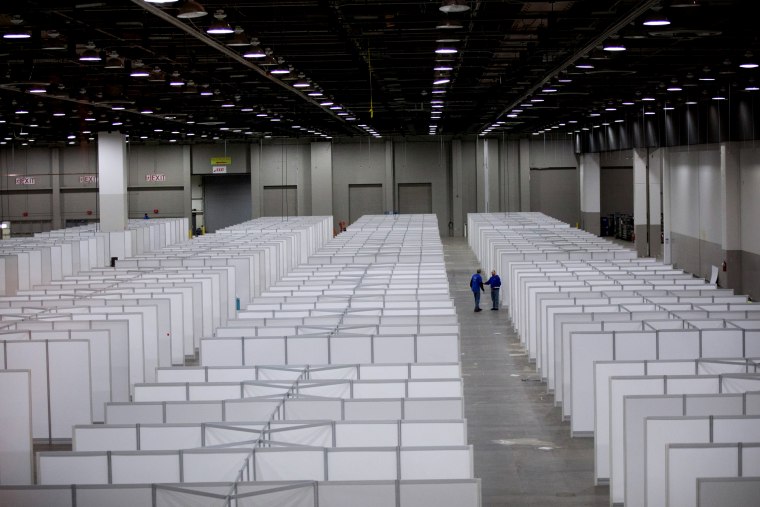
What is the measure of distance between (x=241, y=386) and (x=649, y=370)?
5.53 meters

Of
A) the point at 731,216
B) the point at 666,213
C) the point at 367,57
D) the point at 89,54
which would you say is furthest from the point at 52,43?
the point at 666,213

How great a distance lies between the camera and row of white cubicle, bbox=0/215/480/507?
967cm

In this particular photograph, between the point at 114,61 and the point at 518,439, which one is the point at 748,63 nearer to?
→ the point at 518,439

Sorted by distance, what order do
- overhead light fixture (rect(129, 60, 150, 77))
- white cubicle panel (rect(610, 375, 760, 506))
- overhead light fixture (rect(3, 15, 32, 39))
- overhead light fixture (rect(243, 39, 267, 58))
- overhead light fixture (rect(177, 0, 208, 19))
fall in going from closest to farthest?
white cubicle panel (rect(610, 375, 760, 506)), overhead light fixture (rect(177, 0, 208, 19)), overhead light fixture (rect(3, 15, 32, 39)), overhead light fixture (rect(243, 39, 267, 58)), overhead light fixture (rect(129, 60, 150, 77))


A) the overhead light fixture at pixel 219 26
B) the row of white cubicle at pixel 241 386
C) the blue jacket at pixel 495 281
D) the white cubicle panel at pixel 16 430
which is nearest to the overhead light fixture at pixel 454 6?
the overhead light fixture at pixel 219 26

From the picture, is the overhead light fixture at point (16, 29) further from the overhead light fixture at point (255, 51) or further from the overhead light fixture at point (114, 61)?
the overhead light fixture at point (255, 51)

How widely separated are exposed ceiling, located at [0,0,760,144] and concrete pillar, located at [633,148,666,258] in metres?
5.63

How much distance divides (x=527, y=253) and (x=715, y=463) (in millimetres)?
21521

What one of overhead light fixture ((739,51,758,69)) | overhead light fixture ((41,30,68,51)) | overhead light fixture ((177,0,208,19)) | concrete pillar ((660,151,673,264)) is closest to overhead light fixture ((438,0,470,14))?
overhead light fixture ((177,0,208,19))

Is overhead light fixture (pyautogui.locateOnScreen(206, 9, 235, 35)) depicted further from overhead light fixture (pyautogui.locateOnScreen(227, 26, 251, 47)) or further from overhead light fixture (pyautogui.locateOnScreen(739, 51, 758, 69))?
overhead light fixture (pyautogui.locateOnScreen(739, 51, 758, 69))

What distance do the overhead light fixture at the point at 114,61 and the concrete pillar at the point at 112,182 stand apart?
72.8 ft

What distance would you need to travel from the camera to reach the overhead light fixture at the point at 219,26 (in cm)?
1783

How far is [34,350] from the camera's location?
17.1 metres

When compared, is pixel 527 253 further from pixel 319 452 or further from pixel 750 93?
pixel 319 452
